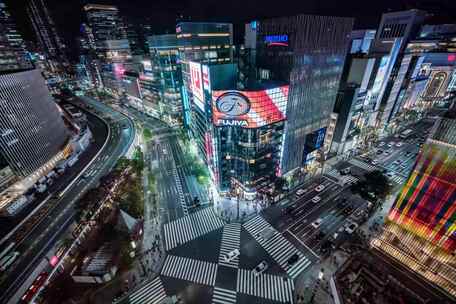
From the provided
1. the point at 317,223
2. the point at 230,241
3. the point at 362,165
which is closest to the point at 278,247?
the point at 230,241

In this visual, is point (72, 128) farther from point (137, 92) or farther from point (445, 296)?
point (445, 296)

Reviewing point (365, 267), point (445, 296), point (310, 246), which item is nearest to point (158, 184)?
point (310, 246)

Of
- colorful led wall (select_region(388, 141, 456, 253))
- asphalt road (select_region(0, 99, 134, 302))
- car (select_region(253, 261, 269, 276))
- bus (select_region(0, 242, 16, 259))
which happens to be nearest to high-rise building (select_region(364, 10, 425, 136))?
colorful led wall (select_region(388, 141, 456, 253))

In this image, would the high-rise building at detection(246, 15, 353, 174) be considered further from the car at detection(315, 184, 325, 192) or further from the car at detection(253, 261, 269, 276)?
the car at detection(253, 261, 269, 276)

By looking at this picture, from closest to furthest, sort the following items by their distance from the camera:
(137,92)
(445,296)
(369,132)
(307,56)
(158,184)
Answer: (445,296) → (307,56) → (158,184) → (369,132) → (137,92)

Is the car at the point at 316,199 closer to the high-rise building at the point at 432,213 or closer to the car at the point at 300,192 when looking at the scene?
the car at the point at 300,192

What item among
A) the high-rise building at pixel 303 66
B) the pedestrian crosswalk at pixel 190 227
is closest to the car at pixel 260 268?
the pedestrian crosswalk at pixel 190 227
